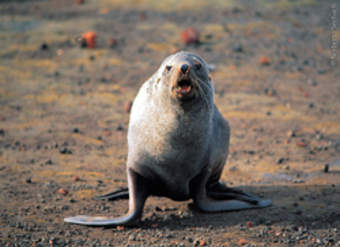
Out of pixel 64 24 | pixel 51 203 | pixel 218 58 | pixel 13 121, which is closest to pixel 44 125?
pixel 13 121

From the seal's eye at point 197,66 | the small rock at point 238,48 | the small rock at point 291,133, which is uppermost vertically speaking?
the small rock at point 238,48

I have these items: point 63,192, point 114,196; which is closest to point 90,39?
point 63,192

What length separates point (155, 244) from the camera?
391cm

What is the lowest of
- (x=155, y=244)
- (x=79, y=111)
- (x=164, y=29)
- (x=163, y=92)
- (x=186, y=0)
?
(x=155, y=244)

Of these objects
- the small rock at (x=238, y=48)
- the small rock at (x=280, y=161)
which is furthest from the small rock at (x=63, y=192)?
the small rock at (x=238, y=48)

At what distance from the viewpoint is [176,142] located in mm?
4160

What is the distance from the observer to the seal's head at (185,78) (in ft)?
12.3

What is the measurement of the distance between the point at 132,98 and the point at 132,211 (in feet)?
15.6

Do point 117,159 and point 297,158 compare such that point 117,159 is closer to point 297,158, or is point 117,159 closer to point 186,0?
point 297,158

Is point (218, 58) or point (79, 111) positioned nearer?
point (79, 111)

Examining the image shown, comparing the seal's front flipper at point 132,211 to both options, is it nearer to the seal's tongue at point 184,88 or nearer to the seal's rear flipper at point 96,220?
the seal's rear flipper at point 96,220

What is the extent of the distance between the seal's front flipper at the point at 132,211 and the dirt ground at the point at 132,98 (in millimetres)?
68

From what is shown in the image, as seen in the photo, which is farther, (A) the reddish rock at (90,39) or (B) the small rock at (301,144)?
(A) the reddish rock at (90,39)

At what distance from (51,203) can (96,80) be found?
17.2 feet
